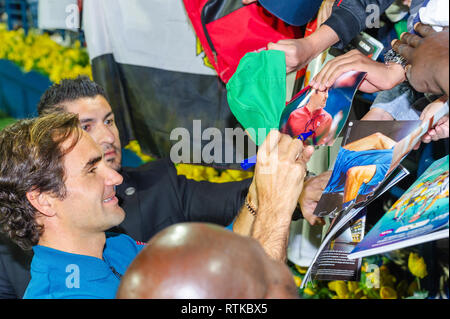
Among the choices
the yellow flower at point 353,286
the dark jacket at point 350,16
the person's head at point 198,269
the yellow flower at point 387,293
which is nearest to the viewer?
the person's head at point 198,269

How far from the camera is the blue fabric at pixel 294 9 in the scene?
56.2 inches

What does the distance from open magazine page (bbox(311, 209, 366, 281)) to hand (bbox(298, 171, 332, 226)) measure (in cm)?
20

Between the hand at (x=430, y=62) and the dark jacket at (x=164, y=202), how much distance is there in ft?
3.23

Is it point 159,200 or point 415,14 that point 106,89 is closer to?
point 159,200

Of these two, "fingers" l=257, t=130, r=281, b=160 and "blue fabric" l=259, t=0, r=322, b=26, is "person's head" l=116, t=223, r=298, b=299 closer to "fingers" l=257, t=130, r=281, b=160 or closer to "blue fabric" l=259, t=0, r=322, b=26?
"fingers" l=257, t=130, r=281, b=160

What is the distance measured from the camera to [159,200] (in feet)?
6.39

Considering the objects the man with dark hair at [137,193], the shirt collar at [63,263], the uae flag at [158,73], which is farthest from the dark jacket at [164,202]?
the shirt collar at [63,263]

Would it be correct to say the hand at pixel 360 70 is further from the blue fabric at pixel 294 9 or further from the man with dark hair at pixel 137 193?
the man with dark hair at pixel 137 193

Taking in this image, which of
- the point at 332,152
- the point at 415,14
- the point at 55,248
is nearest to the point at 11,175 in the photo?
the point at 55,248

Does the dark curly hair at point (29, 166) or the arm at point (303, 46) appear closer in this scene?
the arm at point (303, 46)

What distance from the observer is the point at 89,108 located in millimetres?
1991

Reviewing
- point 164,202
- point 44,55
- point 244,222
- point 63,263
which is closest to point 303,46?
point 244,222

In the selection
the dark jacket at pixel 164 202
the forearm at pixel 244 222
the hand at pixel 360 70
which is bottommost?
the dark jacket at pixel 164 202

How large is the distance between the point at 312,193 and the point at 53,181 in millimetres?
690
